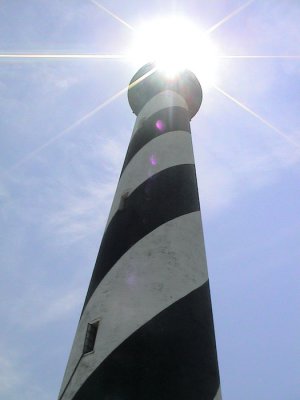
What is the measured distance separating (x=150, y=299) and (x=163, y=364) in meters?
0.70

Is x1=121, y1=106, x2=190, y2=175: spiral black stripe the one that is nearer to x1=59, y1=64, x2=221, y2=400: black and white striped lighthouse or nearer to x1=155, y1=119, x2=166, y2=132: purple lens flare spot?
x1=155, y1=119, x2=166, y2=132: purple lens flare spot

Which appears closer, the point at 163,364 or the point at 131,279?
the point at 163,364

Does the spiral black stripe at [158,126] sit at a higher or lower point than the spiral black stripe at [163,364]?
higher

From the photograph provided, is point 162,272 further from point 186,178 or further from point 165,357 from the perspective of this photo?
point 186,178

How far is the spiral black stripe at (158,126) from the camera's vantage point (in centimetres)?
663

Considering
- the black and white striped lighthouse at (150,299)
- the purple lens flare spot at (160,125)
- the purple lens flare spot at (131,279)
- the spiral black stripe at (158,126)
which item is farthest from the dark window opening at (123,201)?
the purple lens flare spot at (160,125)

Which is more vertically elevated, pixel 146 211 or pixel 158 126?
pixel 158 126

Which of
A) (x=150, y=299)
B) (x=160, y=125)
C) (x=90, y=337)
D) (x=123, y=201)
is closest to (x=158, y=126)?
(x=160, y=125)

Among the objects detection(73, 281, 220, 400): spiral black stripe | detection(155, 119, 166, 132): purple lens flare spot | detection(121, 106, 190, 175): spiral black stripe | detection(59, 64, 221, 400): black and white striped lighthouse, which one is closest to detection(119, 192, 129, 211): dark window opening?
detection(59, 64, 221, 400): black and white striped lighthouse

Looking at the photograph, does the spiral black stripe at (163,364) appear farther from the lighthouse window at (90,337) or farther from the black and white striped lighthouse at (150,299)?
the lighthouse window at (90,337)

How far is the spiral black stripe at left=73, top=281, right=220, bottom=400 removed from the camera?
3699 mm

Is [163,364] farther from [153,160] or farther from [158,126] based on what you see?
[158,126]

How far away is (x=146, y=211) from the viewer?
5.25m

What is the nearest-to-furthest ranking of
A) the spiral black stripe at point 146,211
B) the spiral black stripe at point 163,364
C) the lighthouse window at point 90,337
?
the spiral black stripe at point 163,364
the lighthouse window at point 90,337
the spiral black stripe at point 146,211
